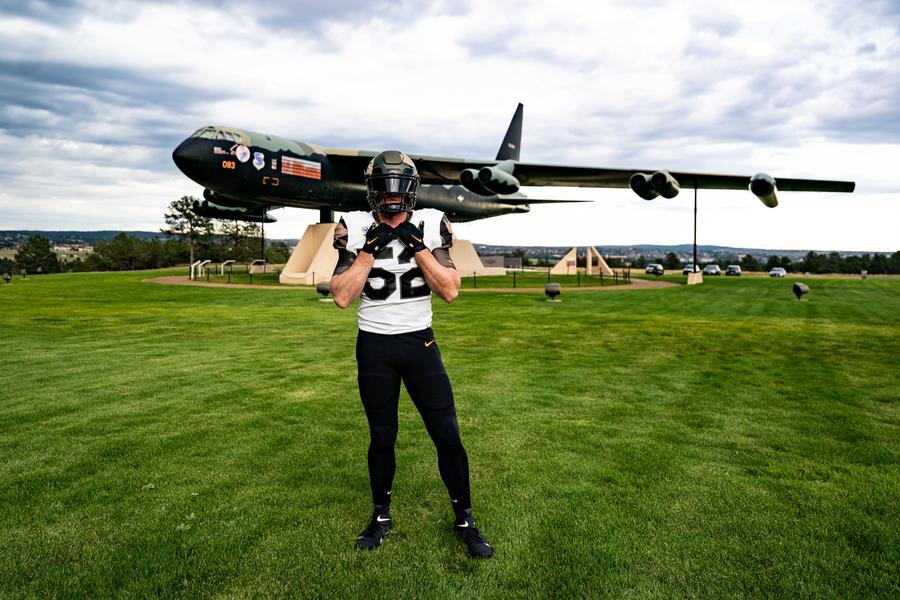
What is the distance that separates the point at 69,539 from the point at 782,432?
20.3ft

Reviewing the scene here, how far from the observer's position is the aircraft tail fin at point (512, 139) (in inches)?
1447

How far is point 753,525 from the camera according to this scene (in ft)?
12.1

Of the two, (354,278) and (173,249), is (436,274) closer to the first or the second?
(354,278)

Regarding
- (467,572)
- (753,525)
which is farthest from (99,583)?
(753,525)

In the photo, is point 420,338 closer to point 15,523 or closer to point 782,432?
point 15,523

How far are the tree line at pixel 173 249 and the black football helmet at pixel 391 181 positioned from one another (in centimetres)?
7595

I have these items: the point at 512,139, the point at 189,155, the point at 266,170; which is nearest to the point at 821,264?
the point at 512,139

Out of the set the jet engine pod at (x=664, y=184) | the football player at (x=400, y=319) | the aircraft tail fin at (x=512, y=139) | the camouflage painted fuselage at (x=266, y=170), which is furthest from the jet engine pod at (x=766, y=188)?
the aircraft tail fin at (x=512, y=139)

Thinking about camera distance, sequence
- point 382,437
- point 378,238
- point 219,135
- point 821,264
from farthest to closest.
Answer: point 821,264, point 219,135, point 382,437, point 378,238

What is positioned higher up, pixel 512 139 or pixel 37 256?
pixel 512 139

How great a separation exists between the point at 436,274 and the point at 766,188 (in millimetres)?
14362

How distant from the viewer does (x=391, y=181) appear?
3.41 metres

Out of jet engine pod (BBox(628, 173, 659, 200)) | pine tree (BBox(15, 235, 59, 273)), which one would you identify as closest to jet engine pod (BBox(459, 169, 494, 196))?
jet engine pod (BBox(628, 173, 659, 200))

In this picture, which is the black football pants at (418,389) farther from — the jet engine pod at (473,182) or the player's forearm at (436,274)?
the jet engine pod at (473,182)
